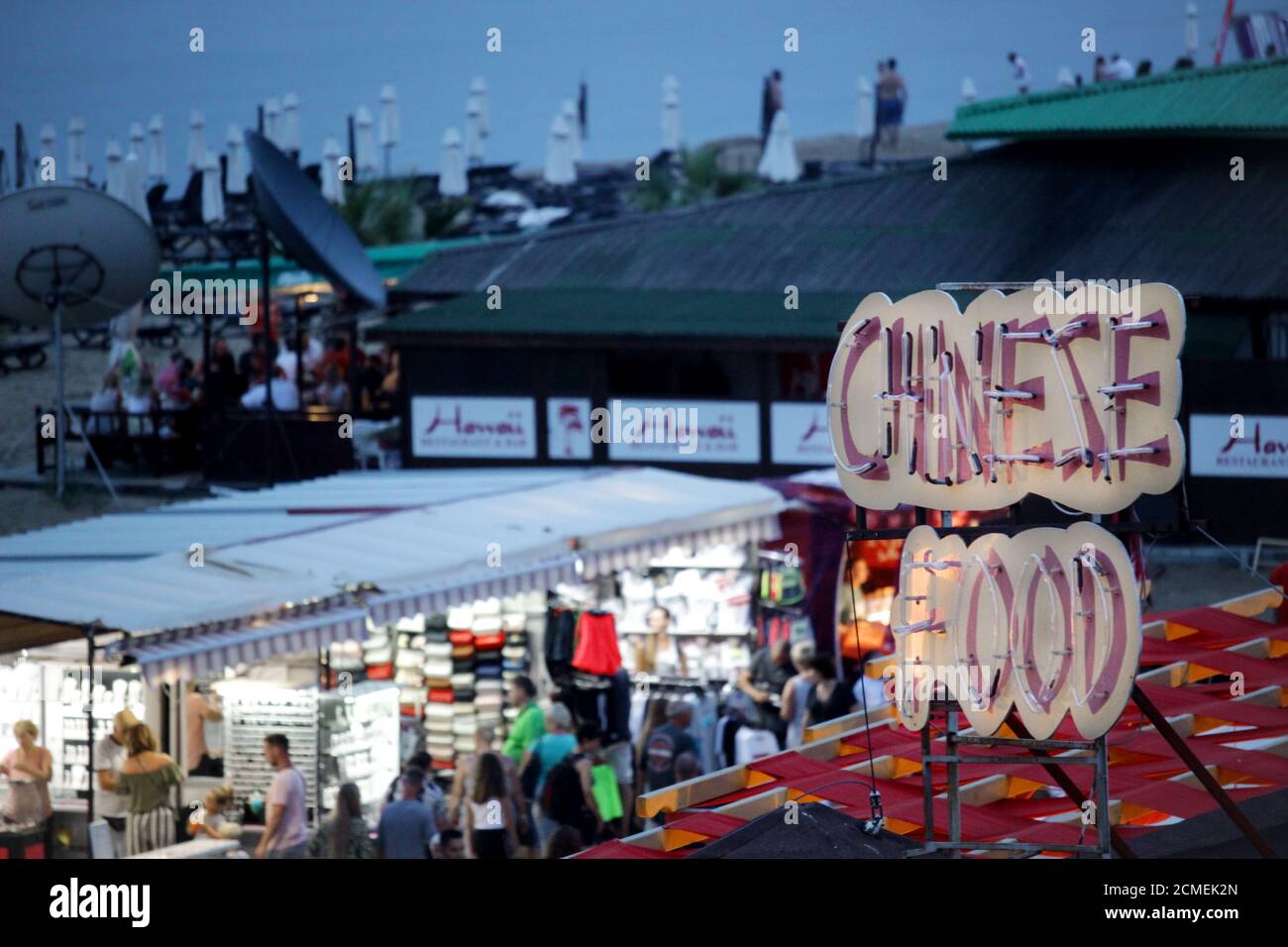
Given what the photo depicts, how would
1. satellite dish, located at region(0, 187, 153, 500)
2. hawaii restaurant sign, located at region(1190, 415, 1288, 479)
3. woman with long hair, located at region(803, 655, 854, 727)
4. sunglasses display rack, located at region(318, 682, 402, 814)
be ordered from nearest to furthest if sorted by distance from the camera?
sunglasses display rack, located at region(318, 682, 402, 814) < woman with long hair, located at region(803, 655, 854, 727) < hawaii restaurant sign, located at region(1190, 415, 1288, 479) < satellite dish, located at region(0, 187, 153, 500)

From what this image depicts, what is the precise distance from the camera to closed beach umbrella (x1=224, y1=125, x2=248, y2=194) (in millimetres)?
36250

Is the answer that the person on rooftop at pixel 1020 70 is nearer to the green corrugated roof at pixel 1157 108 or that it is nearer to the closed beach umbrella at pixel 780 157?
the closed beach umbrella at pixel 780 157

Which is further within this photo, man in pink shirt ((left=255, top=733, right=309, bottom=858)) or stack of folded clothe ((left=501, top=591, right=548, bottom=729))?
stack of folded clothe ((left=501, top=591, right=548, bottom=729))

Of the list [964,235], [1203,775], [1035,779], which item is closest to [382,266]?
[964,235]

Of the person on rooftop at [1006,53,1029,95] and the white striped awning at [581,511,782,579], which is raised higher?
the person on rooftop at [1006,53,1029,95]

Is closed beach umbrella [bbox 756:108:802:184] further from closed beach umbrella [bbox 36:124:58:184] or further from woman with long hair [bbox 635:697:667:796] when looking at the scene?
woman with long hair [bbox 635:697:667:796]

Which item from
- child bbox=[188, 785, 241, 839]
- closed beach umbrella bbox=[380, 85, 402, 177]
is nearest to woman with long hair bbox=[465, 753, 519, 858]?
child bbox=[188, 785, 241, 839]

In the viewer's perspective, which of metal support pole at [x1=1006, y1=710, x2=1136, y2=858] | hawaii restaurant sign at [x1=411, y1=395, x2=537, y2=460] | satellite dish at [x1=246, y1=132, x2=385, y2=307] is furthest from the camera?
hawaii restaurant sign at [x1=411, y1=395, x2=537, y2=460]

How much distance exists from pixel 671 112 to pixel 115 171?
645 inches

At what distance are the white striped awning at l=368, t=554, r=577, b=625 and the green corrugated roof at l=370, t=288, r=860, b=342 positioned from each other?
7.82 m

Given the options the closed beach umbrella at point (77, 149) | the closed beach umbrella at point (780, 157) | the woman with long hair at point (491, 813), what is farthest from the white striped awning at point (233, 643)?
the closed beach umbrella at point (780, 157)

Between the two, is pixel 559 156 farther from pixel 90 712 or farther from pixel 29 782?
pixel 90 712

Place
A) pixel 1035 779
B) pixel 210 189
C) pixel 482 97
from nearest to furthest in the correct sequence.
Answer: pixel 1035 779 → pixel 210 189 → pixel 482 97

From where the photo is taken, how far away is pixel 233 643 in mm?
12000
